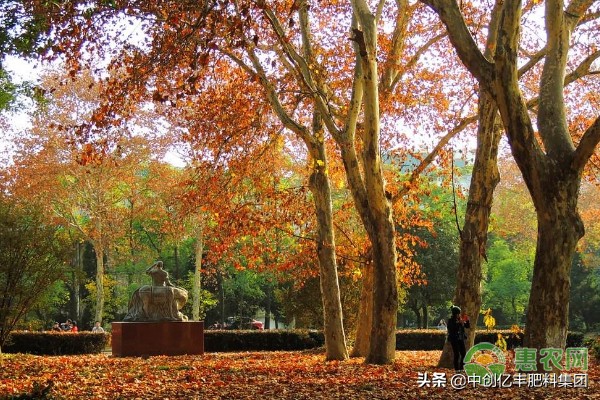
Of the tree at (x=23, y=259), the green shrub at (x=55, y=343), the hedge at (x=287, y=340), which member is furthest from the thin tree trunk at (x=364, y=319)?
the green shrub at (x=55, y=343)

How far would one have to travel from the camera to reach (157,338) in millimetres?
17078

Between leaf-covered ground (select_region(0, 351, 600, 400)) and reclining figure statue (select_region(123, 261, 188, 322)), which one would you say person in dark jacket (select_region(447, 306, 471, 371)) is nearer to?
leaf-covered ground (select_region(0, 351, 600, 400))

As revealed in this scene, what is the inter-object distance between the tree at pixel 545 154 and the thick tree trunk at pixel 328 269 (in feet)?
20.9

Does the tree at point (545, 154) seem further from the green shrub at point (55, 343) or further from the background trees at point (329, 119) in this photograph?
the green shrub at point (55, 343)

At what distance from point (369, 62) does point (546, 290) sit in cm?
528

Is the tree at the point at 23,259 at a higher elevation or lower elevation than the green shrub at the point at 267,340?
higher

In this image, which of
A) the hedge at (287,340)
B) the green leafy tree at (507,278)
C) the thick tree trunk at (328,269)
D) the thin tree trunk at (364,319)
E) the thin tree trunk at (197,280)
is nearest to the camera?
the thick tree trunk at (328,269)

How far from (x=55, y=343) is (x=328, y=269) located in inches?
437

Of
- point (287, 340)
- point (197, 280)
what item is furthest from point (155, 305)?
point (197, 280)

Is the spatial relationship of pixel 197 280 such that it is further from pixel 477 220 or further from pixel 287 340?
pixel 477 220

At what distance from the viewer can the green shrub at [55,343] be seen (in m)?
21.0

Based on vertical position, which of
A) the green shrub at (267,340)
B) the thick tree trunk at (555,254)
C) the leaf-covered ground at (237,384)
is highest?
the thick tree trunk at (555,254)

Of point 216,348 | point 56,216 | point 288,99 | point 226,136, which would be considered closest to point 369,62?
point 226,136

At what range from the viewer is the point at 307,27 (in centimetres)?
1431
